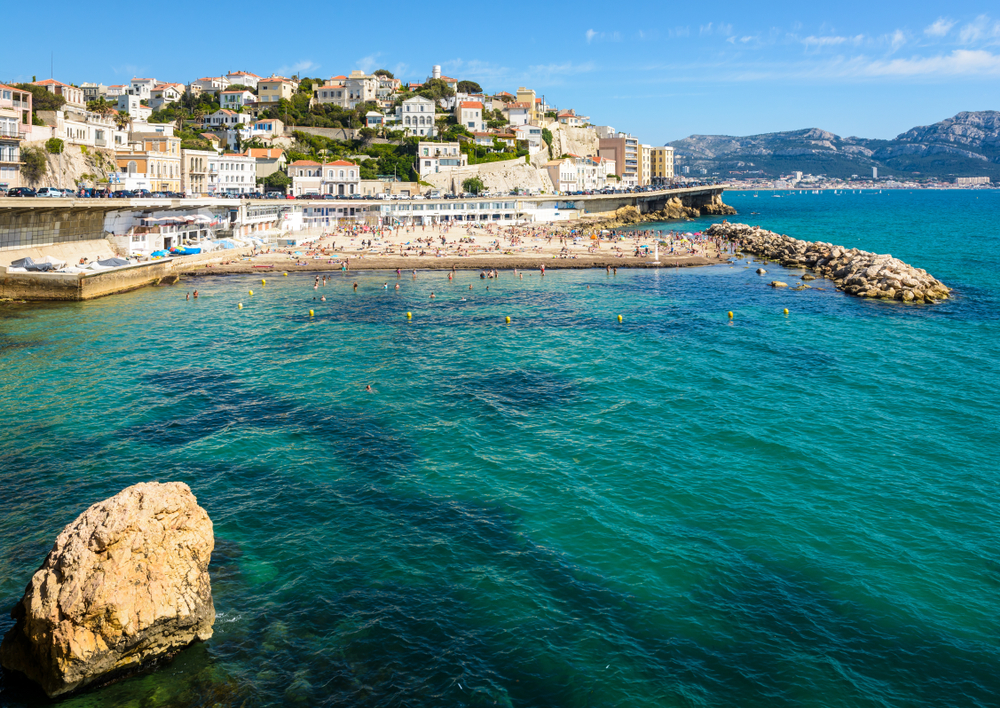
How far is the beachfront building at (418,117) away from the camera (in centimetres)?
12700

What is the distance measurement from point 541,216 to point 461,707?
9922cm

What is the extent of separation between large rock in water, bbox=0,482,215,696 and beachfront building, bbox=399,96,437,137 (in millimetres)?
122306

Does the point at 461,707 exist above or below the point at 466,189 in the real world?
below

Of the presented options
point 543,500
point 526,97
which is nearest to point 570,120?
point 526,97

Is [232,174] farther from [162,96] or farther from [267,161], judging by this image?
[162,96]

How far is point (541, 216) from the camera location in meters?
107

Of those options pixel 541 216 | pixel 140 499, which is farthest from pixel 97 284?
pixel 541 216

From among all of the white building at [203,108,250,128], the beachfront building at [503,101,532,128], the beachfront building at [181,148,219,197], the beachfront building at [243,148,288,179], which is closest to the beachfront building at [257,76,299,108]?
the white building at [203,108,250,128]

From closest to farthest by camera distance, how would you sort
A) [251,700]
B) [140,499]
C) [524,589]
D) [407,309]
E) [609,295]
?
[251,700] → [140,499] → [524,589] → [407,309] → [609,295]

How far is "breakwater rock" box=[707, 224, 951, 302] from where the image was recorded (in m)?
49.9

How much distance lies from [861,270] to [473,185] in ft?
233

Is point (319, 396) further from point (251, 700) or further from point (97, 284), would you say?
point (97, 284)

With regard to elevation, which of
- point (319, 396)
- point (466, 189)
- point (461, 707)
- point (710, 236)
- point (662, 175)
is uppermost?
point (662, 175)

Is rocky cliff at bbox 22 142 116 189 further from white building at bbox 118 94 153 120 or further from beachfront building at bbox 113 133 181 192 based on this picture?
white building at bbox 118 94 153 120
